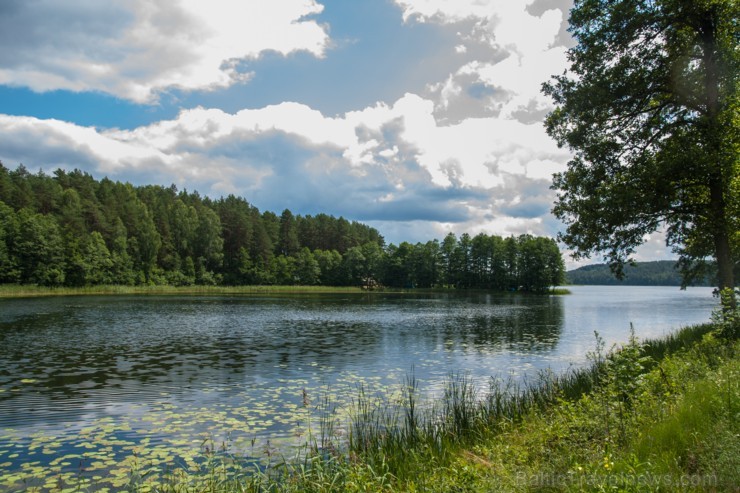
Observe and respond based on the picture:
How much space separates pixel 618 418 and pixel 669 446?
5.86 ft

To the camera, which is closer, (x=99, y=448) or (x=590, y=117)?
(x=99, y=448)

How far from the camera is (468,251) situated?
169000mm

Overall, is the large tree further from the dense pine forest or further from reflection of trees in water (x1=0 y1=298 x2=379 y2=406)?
the dense pine forest

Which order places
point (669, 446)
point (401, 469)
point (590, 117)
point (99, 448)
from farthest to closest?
point (590, 117) → point (99, 448) → point (401, 469) → point (669, 446)

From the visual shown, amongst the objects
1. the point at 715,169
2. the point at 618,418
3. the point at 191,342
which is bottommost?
the point at 191,342

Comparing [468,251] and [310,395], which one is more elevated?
[468,251]

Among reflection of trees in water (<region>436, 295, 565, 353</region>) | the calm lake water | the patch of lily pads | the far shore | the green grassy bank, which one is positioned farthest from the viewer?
the far shore

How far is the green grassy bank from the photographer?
21.4ft

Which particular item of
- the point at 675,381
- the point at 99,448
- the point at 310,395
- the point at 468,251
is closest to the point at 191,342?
the point at 310,395

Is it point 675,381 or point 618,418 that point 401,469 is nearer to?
point 618,418

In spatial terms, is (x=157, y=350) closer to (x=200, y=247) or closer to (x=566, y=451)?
(x=566, y=451)

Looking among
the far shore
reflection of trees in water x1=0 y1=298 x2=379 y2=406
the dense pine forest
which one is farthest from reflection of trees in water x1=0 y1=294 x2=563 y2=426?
the dense pine forest

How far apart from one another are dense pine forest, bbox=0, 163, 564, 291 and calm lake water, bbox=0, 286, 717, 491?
2560 inches

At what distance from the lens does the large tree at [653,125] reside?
19719mm
